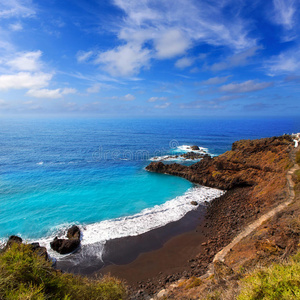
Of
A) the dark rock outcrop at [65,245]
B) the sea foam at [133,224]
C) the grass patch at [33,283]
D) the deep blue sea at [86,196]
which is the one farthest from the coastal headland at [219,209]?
the grass patch at [33,283]

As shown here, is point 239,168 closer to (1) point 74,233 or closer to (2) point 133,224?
(2) point 133,224

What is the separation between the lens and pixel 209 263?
52.3 feet

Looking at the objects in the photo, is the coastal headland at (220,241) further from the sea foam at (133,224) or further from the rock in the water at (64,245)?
the sea foam at (133,224)

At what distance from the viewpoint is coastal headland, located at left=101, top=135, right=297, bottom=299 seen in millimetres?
15729

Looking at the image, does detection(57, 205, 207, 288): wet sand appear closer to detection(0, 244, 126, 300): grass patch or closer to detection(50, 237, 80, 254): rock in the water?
detection(50, 237, 80, 254): rock in the water

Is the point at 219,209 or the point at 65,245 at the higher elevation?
the point at 219,209

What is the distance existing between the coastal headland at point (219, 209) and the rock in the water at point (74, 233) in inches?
231

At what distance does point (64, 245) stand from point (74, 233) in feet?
7.80

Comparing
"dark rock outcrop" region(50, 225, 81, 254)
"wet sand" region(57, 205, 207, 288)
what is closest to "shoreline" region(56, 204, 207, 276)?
"wet sand" region(57, 205, 207, 288)

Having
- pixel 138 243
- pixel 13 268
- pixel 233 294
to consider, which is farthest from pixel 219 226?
pixel 13 268

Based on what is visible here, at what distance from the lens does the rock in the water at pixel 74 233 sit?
2025 centimetres

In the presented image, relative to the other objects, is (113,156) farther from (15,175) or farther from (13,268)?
(13,268)

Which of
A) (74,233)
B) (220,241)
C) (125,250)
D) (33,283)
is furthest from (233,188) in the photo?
(33,283)

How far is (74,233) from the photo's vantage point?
20703 mm
